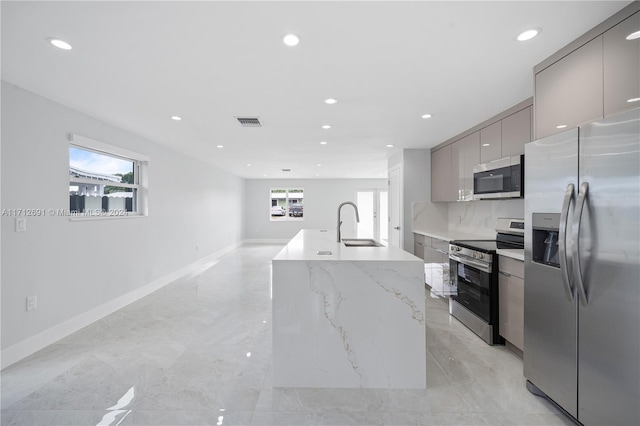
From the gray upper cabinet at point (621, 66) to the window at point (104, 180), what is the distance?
178 inches

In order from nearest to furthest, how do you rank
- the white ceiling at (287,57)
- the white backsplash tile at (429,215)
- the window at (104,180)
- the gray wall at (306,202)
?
the white ceiling at (287,57) < the window at (104,180) < the white backsplash tile at (429,215) < the gray wall at (306,202)

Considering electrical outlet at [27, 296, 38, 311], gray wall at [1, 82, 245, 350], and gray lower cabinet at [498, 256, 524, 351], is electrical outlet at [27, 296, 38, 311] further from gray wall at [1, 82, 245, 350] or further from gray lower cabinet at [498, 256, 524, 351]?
gray lower cabinet at [498, 256, 524, 351]

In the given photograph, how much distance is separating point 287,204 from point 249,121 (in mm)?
6953

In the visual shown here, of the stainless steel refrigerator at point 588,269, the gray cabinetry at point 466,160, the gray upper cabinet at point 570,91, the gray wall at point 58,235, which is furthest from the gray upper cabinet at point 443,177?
the gray wall at point 58,235

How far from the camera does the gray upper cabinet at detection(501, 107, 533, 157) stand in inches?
115

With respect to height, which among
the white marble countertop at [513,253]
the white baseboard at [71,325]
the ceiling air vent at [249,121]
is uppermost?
the ceiling air vent at [249,121]

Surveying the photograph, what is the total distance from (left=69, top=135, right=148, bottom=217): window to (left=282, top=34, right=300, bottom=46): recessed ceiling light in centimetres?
276

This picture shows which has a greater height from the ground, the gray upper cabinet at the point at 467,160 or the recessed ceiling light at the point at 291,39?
the recessed ceiling light at the point at 291,39

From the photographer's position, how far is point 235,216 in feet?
30.7

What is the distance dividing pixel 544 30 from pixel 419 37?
2.38ft

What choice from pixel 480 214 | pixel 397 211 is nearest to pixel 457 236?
pixel 480 214

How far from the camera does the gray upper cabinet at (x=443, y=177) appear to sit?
4.48m

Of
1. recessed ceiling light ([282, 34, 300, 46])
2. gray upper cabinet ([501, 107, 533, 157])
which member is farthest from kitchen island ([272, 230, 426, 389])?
gray upper cabinet ([501, 107, 533, 157])
